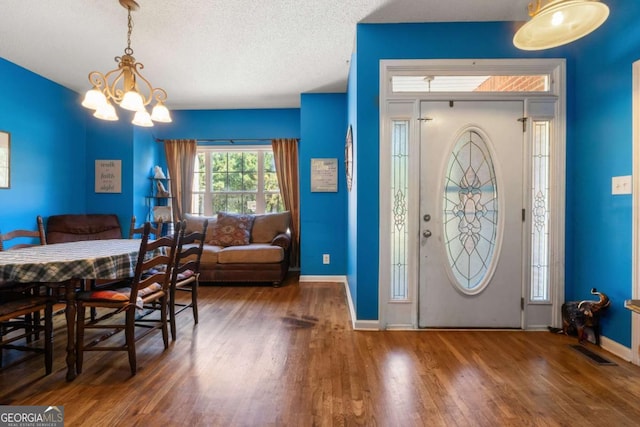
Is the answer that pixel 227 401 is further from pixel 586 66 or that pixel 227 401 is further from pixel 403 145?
pixel 586 66

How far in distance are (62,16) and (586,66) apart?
14.0 feet

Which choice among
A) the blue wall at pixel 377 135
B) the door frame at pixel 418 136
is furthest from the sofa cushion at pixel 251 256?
the door frame at pixel 418 136

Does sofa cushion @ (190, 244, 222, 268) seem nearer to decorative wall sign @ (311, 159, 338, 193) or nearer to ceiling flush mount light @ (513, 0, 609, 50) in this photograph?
decorative wall sign @ (311, 159, 338, 193)

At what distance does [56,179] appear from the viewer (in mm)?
3979

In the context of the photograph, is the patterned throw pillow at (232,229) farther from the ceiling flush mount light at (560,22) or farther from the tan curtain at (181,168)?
the ceiling flush mount light at (560,22)

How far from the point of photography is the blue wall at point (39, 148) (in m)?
3.38

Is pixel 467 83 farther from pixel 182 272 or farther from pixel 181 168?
pixel 181 168

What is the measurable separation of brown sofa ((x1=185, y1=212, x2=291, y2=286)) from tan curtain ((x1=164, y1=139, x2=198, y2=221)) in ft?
0.95

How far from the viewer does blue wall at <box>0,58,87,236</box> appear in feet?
11.1

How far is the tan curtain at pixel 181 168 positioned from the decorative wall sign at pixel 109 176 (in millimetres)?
716

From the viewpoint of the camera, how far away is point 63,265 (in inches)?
69.0

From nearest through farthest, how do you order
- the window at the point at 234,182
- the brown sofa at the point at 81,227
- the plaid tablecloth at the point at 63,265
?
the plaid tablecloth at the point at 63,265 → the brown sofa at the point at 81,227 → the window at the point at 234,182

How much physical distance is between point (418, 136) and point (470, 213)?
81 centimetres

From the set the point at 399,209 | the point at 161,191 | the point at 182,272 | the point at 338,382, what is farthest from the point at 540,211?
the point at 161,191
